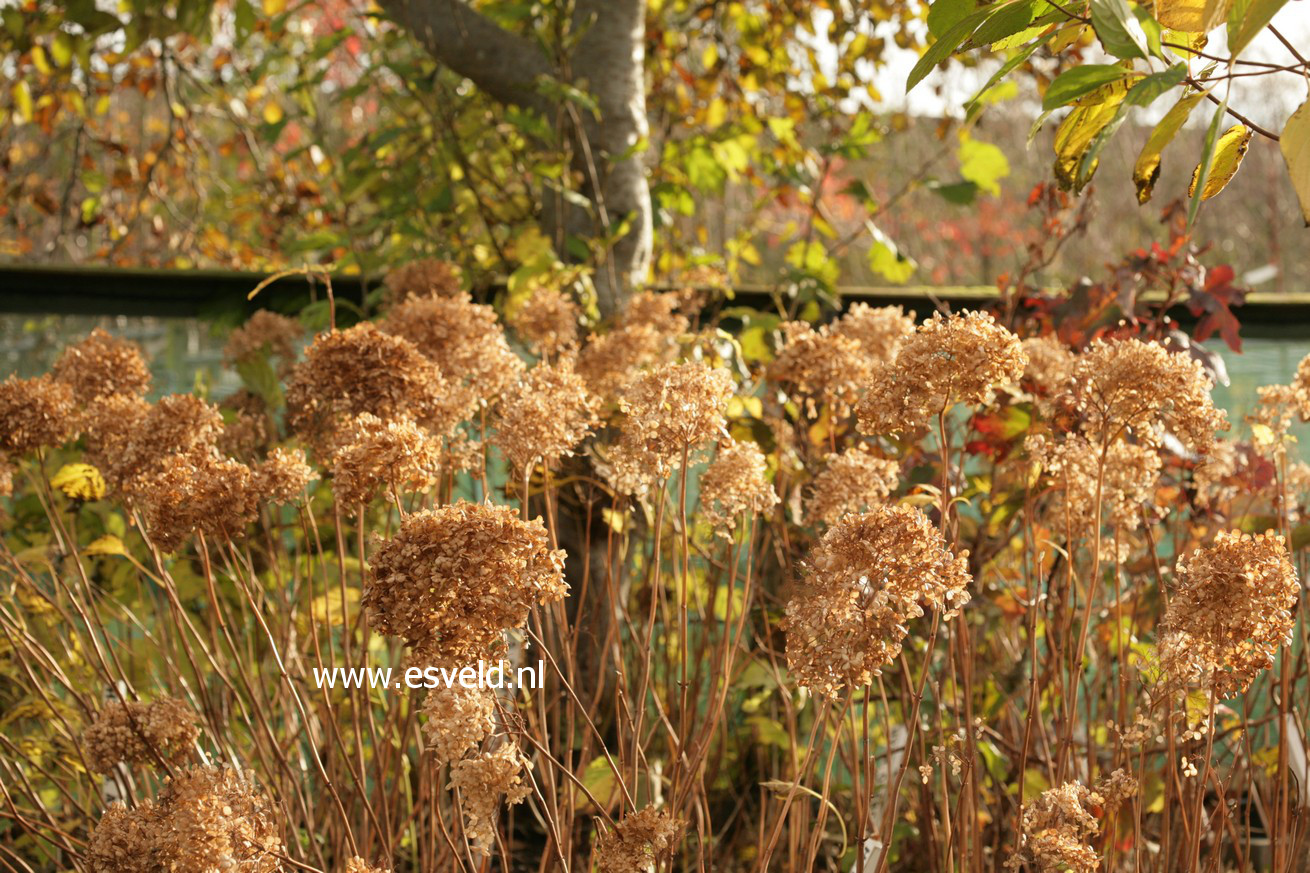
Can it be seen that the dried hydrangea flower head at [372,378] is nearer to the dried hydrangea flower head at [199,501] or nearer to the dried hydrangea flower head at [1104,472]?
the dried hydrangea flower head at [199,501]

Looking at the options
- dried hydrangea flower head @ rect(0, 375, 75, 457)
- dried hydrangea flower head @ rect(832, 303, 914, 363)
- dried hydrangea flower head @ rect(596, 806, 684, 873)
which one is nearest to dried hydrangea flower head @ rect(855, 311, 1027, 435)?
dried hydrangea flower head @ rect(596, 806, 684, 873)

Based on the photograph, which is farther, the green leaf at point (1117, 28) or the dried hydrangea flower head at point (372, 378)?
the dried hydrangea flower head at point (372, 378)

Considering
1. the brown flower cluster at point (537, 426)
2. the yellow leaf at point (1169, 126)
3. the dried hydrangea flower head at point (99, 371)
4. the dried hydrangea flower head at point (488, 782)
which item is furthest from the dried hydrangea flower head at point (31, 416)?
the yellow leaf at point (1169, 126)

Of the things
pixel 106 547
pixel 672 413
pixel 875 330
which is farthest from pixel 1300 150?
pixel 106 547

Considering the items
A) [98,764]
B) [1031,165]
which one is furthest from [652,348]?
[1031,165]

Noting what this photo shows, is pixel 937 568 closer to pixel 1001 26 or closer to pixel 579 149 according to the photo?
pixel 1001 26

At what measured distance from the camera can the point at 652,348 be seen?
1.38 meters

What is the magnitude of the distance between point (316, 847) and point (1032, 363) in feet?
2.80

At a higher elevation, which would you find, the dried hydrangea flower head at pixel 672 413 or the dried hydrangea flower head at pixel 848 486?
the dried hydrangea flower head at pixel 672 413

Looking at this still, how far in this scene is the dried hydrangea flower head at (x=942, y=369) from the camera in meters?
0.88

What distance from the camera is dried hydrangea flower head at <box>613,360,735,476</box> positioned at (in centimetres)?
94

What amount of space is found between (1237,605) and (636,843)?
1.47 feet

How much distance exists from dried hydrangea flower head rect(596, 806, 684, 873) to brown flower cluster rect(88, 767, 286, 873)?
0.76 feet

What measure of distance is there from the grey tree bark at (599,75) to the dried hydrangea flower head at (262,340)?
511 millimetres
